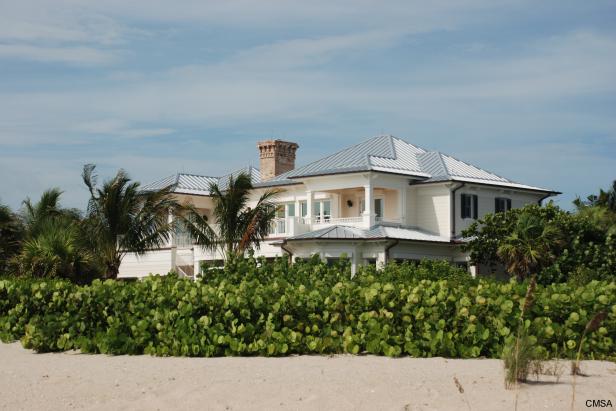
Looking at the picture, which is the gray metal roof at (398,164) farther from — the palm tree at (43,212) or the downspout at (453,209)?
the palm tree at (43,212)

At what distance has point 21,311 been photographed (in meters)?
16.8

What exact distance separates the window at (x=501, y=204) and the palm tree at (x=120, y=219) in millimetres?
15408

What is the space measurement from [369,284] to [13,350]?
5933 millimetres

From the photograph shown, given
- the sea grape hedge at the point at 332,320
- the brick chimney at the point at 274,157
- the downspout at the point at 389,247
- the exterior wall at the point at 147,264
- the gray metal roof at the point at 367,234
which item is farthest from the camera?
the brick chimney at the point at 274,157

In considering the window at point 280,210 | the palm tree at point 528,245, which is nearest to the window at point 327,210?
the window at point 280,210

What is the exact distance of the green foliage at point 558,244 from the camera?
3011cm

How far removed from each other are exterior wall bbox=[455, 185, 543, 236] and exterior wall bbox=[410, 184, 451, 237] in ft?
1.57

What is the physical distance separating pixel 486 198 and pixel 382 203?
438cm

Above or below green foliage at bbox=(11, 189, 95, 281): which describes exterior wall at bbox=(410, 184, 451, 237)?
above

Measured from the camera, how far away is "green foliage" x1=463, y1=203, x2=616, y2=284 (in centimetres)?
3011

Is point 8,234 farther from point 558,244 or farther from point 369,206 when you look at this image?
point 558,244

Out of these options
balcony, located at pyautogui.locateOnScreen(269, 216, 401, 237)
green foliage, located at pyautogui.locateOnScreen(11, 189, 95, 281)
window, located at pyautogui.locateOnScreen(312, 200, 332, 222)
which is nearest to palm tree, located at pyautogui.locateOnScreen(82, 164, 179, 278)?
green foliage, located at pyautogui.locateOnScreen(11, 189, 95, 281)

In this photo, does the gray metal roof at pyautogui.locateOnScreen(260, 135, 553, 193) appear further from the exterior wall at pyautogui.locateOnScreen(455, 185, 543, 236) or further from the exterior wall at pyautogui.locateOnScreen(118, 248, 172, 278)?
the exterior wall at pyautogui.locateOnScreen(118, 248, 172, 278)

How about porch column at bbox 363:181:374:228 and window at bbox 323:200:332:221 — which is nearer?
porch column at bbox 363:181:374:228
